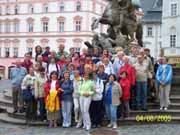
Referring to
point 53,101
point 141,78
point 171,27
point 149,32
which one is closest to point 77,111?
point 53,101

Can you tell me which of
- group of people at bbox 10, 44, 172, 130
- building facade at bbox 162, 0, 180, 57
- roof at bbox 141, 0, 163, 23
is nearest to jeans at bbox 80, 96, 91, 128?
group of people at bbox 10, 44, 172, 130

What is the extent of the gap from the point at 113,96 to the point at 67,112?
51.7 inches

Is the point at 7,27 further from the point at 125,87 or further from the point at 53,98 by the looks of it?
the point at 125,87

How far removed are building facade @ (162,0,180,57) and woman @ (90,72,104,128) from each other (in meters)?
39.5

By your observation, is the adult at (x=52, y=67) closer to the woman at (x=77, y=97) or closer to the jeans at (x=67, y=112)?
the woman at (x=77, y=97)

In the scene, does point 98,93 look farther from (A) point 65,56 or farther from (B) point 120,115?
(A) point 65,56

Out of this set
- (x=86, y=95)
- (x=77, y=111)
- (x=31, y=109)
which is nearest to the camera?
(x=86, y=95)

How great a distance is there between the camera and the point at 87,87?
1055 centimetres

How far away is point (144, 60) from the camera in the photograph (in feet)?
37.8

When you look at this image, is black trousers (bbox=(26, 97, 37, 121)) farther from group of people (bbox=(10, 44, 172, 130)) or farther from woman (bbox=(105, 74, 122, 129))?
woman (bbox=(105, 74, 122, 129))

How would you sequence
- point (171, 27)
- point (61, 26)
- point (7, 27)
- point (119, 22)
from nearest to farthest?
1. point (119, 22)
2. point (171, 27)
3. point (61, 26)
4. point (7, 27)

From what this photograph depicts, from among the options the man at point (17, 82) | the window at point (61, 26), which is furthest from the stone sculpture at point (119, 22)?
the window at point (61, 26)

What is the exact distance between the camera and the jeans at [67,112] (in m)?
10.9

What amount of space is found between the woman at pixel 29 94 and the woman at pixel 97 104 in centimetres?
169
